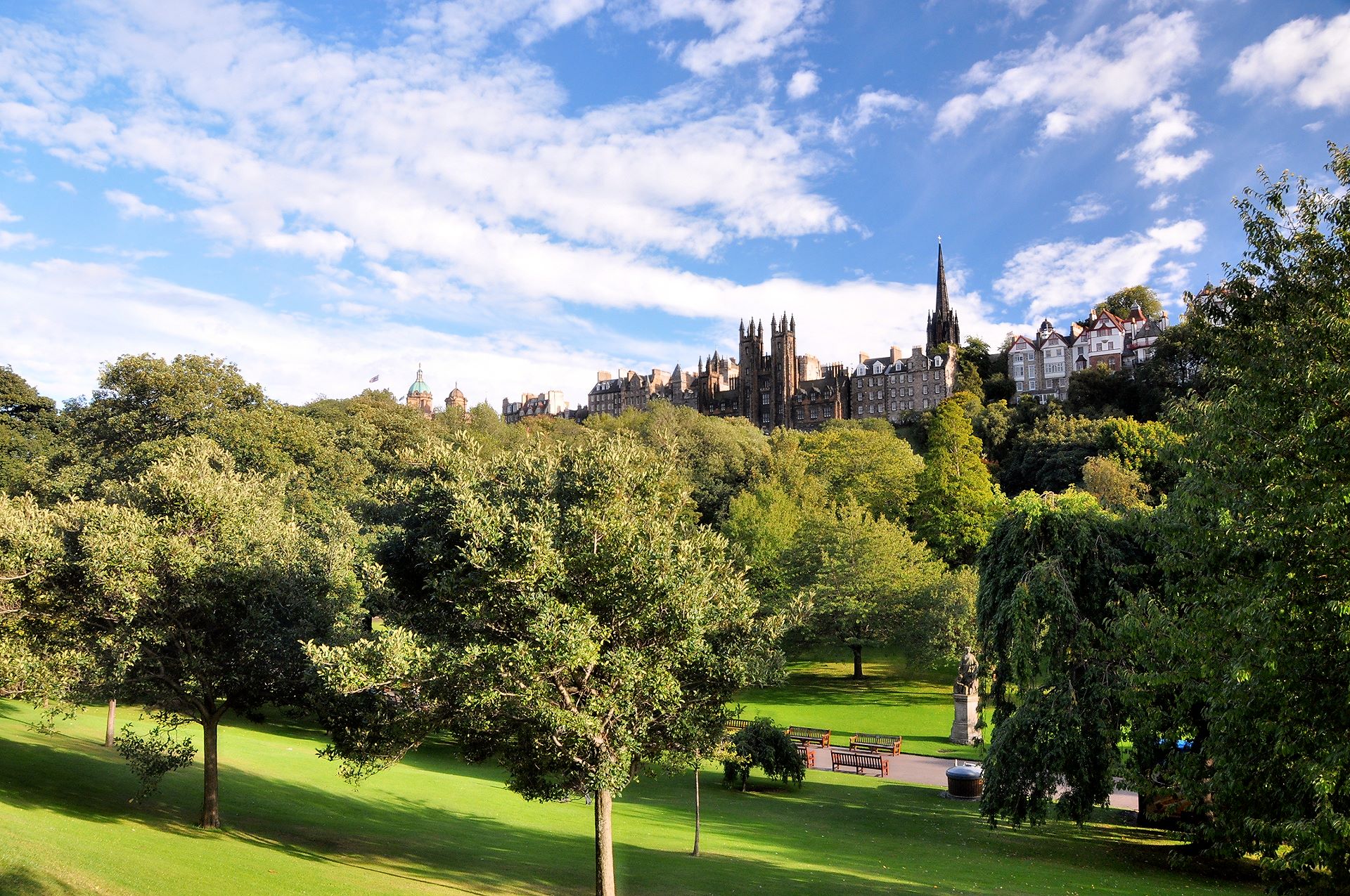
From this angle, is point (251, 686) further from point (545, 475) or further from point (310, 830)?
point (545, 475)

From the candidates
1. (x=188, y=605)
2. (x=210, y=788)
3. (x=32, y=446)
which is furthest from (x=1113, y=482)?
(x=32, y=446)

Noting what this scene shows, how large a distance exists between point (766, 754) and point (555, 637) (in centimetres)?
1762

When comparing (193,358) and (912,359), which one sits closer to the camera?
(193,358)

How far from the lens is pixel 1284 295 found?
12.1m

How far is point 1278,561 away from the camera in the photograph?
1043 cm

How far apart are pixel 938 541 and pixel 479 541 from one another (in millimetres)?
56706

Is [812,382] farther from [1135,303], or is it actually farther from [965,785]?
[965,785]

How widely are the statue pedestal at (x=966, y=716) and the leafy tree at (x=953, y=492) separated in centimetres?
2559

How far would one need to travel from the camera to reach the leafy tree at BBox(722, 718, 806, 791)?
28688 mm

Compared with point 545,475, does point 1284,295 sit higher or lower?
higher

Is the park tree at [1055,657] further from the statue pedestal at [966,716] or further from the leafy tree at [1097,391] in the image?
the leafy tree at [1097,391]

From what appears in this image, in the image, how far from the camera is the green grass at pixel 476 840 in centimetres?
1662

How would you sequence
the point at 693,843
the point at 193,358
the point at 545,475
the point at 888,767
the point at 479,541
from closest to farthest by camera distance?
the point at 479,541 → the point at 545,475 → the point at 693,843 → the point at 888,767 → the point at 193,358

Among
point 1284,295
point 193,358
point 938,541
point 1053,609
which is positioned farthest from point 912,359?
point 1284,295
